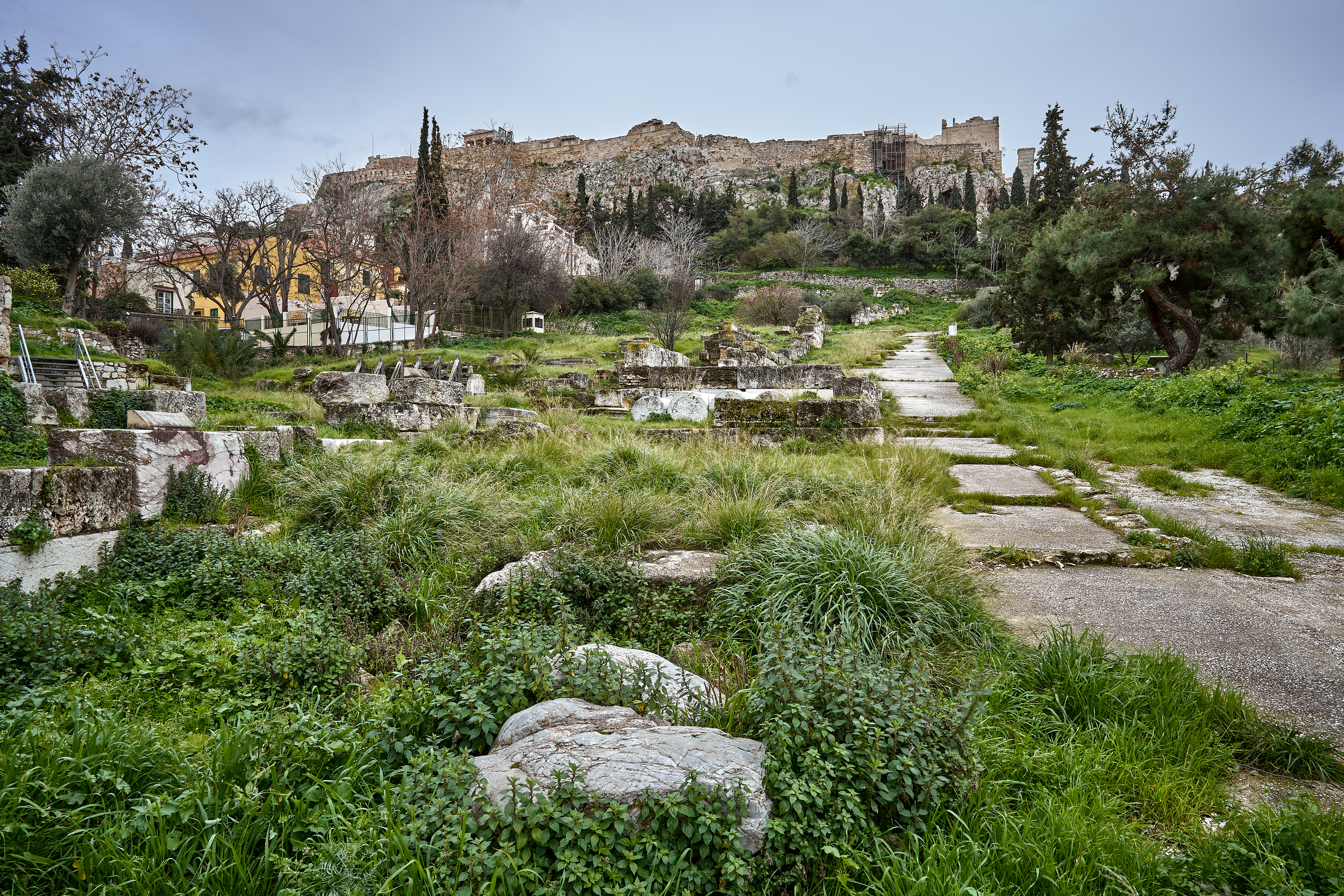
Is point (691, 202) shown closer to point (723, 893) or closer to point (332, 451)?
point (332, 451)

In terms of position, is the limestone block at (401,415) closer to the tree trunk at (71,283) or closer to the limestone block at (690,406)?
the limestone block at (690,406)

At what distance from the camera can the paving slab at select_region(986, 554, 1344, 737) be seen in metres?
2.50

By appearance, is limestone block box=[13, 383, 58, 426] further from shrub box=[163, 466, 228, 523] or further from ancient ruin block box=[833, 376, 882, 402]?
ancient ruin block box=[833, 376, 882, 402]

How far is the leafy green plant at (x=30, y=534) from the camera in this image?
146 inches

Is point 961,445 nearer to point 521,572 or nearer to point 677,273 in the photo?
point 521,572

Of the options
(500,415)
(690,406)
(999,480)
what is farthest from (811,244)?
(999,480)

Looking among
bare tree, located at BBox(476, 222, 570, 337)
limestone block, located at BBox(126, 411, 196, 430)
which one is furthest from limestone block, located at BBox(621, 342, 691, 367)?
bare tree, located at BBox(476, 222, 570, 337)

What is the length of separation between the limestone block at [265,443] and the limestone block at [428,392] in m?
4.06

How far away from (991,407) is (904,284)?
136 feet

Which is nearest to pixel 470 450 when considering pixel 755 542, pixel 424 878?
pixel 755 542

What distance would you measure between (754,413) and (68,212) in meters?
24.0

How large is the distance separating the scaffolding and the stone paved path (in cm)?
6640

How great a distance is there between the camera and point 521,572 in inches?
139

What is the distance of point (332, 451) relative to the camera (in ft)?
23.3
